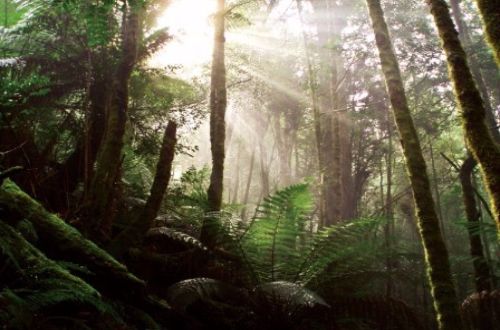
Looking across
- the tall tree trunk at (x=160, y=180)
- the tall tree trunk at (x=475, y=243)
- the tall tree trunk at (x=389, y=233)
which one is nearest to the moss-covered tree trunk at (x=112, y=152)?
the tall tree trunk at (x=160, y=180)

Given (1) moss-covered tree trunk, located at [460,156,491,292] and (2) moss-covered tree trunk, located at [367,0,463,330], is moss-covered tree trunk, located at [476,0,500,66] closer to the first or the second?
(2) moss-covered tree trunk, located at [367,0,463,330]

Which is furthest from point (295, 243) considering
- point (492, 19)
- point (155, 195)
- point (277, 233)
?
point (492, 19)

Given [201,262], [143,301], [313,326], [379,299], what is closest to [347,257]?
[379,299]

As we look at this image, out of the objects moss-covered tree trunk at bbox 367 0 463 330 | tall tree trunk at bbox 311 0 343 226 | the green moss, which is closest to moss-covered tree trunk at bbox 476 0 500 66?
moss-covered tree trunk at bbox 367 0 463 330

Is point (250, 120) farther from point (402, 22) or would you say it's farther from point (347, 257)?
point (347, 257)

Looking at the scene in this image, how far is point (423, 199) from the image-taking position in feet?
12.0

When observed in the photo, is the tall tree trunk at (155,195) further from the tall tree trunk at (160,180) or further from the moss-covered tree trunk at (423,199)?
the moss-covered tree trunk at (423,199)

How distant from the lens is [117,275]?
277 cm

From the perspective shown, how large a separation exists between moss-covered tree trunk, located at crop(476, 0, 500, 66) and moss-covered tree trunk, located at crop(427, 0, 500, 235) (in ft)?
1.08

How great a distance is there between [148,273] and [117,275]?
155 cm

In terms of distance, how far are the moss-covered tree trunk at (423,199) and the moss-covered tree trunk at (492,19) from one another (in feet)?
5.66

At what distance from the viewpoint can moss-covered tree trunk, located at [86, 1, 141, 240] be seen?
388cm

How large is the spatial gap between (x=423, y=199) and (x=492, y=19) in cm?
185

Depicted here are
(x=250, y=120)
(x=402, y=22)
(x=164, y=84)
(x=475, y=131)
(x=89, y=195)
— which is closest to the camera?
(x=475, y=131)
